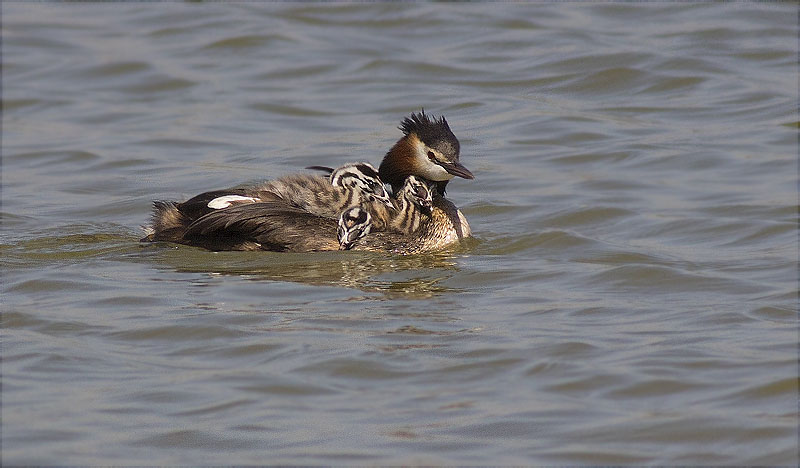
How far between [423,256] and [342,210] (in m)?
0.66

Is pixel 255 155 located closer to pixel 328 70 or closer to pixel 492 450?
pixel 328 70

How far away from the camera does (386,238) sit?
9.14m

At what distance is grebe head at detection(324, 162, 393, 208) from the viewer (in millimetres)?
9164

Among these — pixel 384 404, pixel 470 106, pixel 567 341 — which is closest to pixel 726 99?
pixel 470 106

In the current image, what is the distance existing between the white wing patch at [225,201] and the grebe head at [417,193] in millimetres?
1124

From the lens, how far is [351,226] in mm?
8844

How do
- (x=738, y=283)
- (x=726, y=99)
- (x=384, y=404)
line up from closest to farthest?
(x=384, y=404), (x=738, y=283), (x=726, y=99)

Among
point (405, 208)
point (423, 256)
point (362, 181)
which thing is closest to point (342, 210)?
point (362, 181)

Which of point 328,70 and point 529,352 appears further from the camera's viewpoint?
point 328,70

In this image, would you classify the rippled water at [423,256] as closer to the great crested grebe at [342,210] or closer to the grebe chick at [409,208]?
the great crested grebe at [342,210]

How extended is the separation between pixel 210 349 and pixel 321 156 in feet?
17.5

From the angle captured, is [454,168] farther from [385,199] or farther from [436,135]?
[385,199]

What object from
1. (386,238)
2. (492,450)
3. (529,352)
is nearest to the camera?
(492,450)

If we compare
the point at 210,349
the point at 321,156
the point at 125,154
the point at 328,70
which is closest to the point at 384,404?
the point at 210,349
